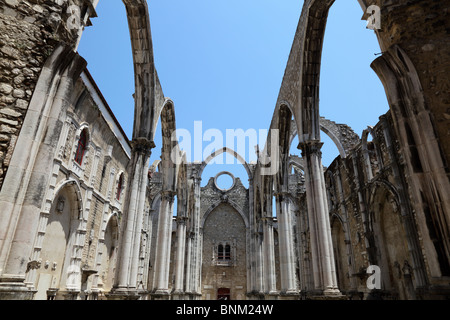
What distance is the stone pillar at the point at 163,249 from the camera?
12930 mm

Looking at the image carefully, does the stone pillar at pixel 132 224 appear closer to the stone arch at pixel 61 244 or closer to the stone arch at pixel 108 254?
the stone arch at pixel 61 244

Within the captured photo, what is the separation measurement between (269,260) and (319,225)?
8466 mm

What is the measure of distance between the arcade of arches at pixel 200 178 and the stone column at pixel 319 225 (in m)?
0.04

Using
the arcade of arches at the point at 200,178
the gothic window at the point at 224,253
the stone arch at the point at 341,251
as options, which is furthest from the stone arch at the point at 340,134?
the gothic window at the point at 224,253

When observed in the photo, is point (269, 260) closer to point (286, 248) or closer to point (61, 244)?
point (286, 248)

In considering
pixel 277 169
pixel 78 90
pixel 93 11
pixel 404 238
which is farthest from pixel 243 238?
pixel 93 11

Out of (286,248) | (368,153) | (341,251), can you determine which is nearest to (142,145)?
(286,248)

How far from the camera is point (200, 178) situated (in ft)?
72.3

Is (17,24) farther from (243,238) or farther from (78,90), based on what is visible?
(243,238)

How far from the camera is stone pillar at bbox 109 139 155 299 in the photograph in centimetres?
757

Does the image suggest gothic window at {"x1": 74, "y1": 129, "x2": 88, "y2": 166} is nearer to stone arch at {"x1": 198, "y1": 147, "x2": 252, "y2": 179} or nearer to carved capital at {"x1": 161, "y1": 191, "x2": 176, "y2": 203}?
carved capital at {"x1": 161, "y1": 191, "x2": 176, "y2": 203}

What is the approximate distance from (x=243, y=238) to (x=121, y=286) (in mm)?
18573
